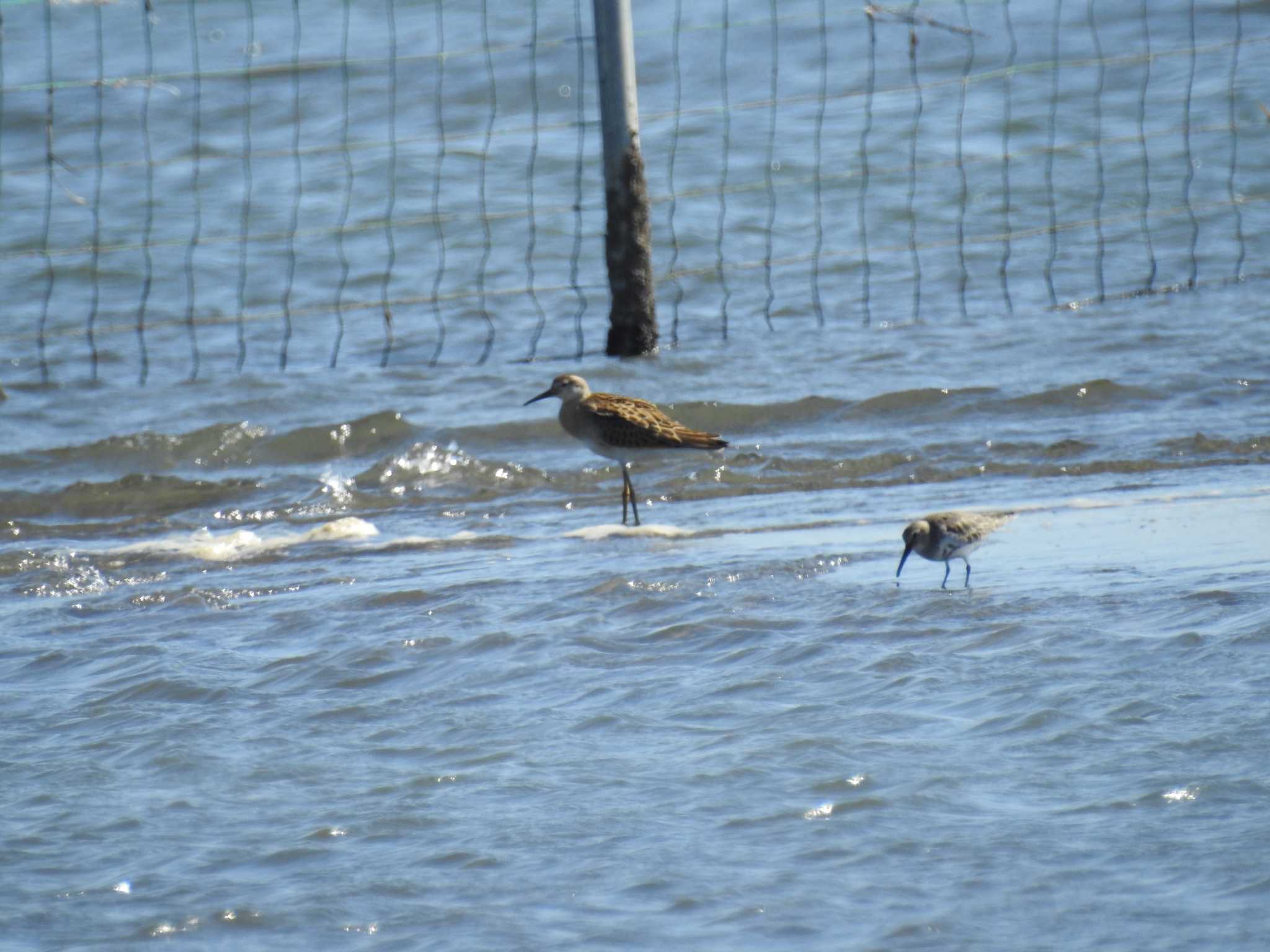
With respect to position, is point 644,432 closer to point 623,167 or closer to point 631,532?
point 631,532

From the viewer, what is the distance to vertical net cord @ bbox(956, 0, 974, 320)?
11.8m

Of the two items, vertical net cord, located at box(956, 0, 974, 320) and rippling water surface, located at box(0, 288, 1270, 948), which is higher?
vertical net cord, located at box(956, 0, 974, 320)

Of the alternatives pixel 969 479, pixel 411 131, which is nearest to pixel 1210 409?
pixel 969 479

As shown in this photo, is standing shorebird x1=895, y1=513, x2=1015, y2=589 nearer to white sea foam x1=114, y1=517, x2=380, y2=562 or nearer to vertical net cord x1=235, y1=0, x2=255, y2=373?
white sea foam x1=114, y1=517, x2=380, y2=562

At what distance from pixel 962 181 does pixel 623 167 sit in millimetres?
3959

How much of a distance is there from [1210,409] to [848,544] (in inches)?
121

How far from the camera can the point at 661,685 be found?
473cm

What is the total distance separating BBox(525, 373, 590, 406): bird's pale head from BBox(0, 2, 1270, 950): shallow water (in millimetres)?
450

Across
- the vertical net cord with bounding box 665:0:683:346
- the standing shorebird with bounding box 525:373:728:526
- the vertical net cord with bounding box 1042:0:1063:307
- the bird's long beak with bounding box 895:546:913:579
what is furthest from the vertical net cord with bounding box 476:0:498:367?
the bird's long beak with bounding box 895:546:913:579

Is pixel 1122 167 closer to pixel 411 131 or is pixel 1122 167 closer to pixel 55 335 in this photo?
pixel 411 131

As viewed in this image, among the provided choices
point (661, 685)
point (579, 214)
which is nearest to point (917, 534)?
point (661, 685)

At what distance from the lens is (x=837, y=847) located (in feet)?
11.8

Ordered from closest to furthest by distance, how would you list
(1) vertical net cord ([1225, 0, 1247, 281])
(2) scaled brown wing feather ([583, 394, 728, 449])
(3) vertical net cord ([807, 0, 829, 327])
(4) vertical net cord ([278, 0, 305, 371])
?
(2) scaled brown wing feather ([583, 394, 728, 449]) < (4) vertical net cord ([278, 0, 305, 371]) < (3) vertical net cord ([807, 0, 829, 327]) < (1) vertical net cord ([1225, 0, 1247, 281])

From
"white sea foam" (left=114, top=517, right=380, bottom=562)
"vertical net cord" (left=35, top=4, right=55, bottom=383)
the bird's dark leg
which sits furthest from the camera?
"vertical net cord" (left=35, top=4, right=55, bottom=383)
